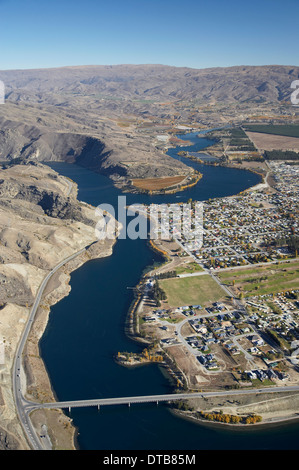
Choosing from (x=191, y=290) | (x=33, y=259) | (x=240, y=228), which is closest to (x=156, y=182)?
(x=240, y=228)

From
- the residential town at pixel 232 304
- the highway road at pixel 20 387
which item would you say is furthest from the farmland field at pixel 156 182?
the highway road at pixel 20 387

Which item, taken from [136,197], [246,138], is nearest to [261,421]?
[136,197]

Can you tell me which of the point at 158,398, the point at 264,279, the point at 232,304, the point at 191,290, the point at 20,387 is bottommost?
the point at 158,398

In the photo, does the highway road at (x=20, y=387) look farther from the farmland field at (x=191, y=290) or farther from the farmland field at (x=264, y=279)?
the farmland field at (x=264, y=279)

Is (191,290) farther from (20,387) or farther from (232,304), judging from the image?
(20,387)

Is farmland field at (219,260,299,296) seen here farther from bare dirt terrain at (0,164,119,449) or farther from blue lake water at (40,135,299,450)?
bare dirt terrain at (0,164,119,449)

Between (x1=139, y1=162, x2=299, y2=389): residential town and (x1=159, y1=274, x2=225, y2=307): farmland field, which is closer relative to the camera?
(x1=139, y1=162, x2=299, y2=389): residential town

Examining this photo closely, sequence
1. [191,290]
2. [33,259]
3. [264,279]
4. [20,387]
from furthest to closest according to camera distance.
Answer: [33,259]
[264,279]
[191,290]
[20,387]

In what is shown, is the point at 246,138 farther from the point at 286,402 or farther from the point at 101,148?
the point at 286,402

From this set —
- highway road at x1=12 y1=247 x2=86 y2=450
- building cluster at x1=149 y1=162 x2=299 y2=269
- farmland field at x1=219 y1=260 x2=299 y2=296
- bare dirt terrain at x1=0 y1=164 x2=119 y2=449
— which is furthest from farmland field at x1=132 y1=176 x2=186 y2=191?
highway road at x1=12 y1=247 x2=86 y2=450
